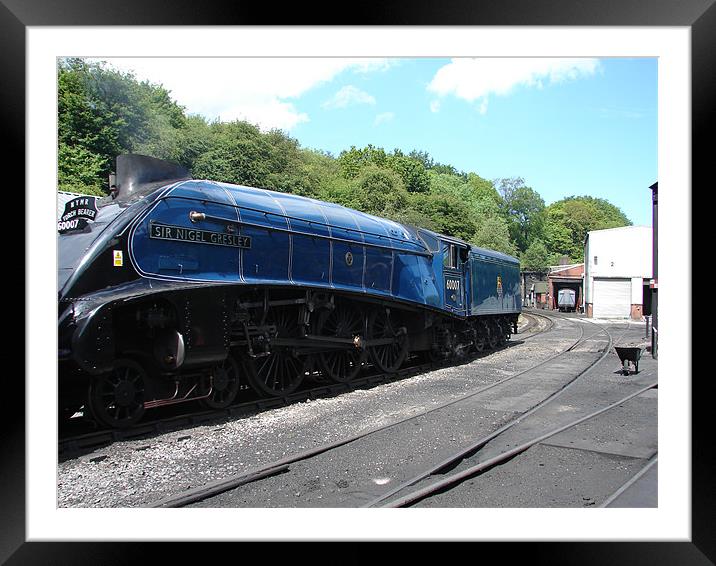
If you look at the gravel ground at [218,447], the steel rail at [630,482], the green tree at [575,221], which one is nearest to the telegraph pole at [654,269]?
the green tree at [575,221]

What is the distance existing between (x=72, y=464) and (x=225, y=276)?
2803 mm

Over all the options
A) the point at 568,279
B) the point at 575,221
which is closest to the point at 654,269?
the point at 575,221

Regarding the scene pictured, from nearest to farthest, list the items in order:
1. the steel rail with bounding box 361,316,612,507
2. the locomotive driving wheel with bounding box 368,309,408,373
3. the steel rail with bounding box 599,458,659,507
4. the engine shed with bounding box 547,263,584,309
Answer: the steel rail with bounding box 599,458,659,507 → the steel rail with bounding box 361,316,612,507 → the locomotive driving wheel with bounding box 368,309,408,373 → the engine shed with bounding box 547,263,584,309

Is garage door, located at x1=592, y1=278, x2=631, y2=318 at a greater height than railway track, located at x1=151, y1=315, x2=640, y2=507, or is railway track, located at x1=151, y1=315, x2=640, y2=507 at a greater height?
garage door, located at x1=592, y1=278, x2=631, y2=318

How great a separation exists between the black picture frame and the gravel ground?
67cm

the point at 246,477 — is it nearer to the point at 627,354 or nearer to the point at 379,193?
the point at 627,354

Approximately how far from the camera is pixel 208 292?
6.50 m

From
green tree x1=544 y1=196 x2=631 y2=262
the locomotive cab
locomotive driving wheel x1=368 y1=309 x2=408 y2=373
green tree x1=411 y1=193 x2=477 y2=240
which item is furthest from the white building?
locomotive driving wheel x1=368 y1=309 x2=408 y2=373

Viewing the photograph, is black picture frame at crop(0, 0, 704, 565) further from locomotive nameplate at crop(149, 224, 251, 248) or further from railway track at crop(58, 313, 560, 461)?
locomotive nameplate at crop(149, 224, 251, 248)

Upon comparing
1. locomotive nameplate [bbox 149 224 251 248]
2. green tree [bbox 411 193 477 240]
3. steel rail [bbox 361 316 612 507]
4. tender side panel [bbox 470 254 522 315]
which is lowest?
steel rail [bbox 361 316 612 507]

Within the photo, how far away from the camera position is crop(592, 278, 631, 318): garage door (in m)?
27.6

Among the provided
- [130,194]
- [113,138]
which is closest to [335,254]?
[130,194]
